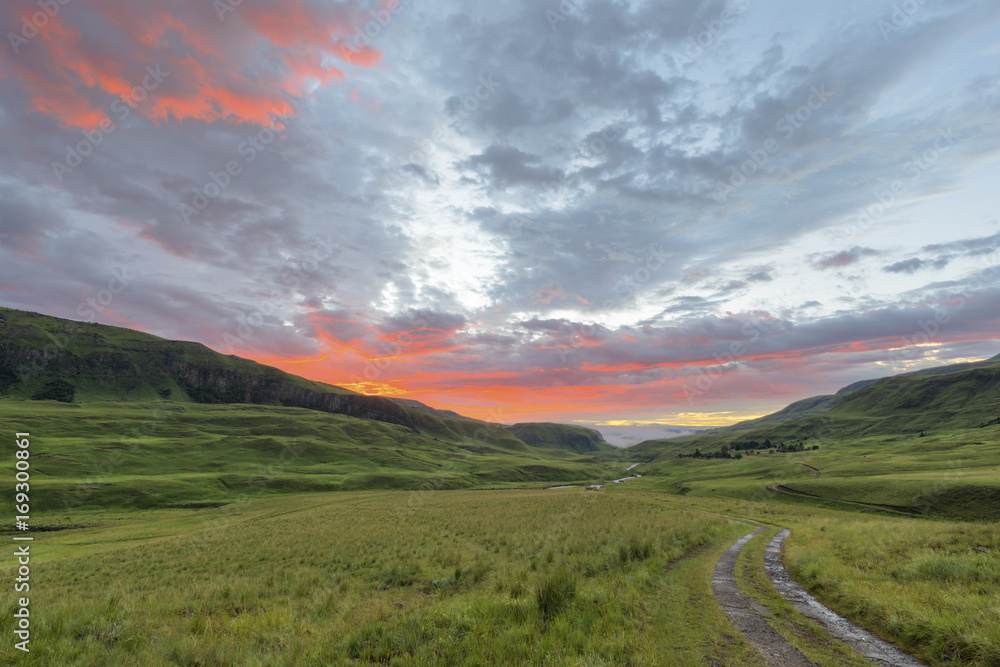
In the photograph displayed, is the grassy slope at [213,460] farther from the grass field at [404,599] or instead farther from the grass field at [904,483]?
the grass field at [904,483]

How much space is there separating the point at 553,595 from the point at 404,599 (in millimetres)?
6221

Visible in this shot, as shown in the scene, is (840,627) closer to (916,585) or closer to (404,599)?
(916,585)

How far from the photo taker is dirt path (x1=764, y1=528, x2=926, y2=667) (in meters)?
7.61

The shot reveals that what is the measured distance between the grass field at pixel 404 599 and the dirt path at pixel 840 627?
222cm

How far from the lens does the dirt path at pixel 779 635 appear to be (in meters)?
7.59

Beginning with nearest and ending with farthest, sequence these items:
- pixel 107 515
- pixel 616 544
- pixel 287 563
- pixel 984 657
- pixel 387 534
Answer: pixel 984 657
pixel 616 544
pixel 287 563
pixel 387 534
pixel 107 515

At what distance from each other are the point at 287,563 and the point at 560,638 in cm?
1861

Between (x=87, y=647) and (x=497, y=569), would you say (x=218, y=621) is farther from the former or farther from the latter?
(x=497, y=569)

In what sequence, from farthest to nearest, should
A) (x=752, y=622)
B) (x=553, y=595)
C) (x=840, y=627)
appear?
(x=553, y=595) → (x=752, y=622) → (x=840, y=627)

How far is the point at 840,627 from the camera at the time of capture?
916 cm

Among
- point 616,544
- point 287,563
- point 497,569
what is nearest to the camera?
point 497,569

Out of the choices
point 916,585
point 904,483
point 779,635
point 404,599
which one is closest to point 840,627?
point 779,635

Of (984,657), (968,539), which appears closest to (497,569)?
(984,657)

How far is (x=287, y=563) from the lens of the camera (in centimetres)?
2070
